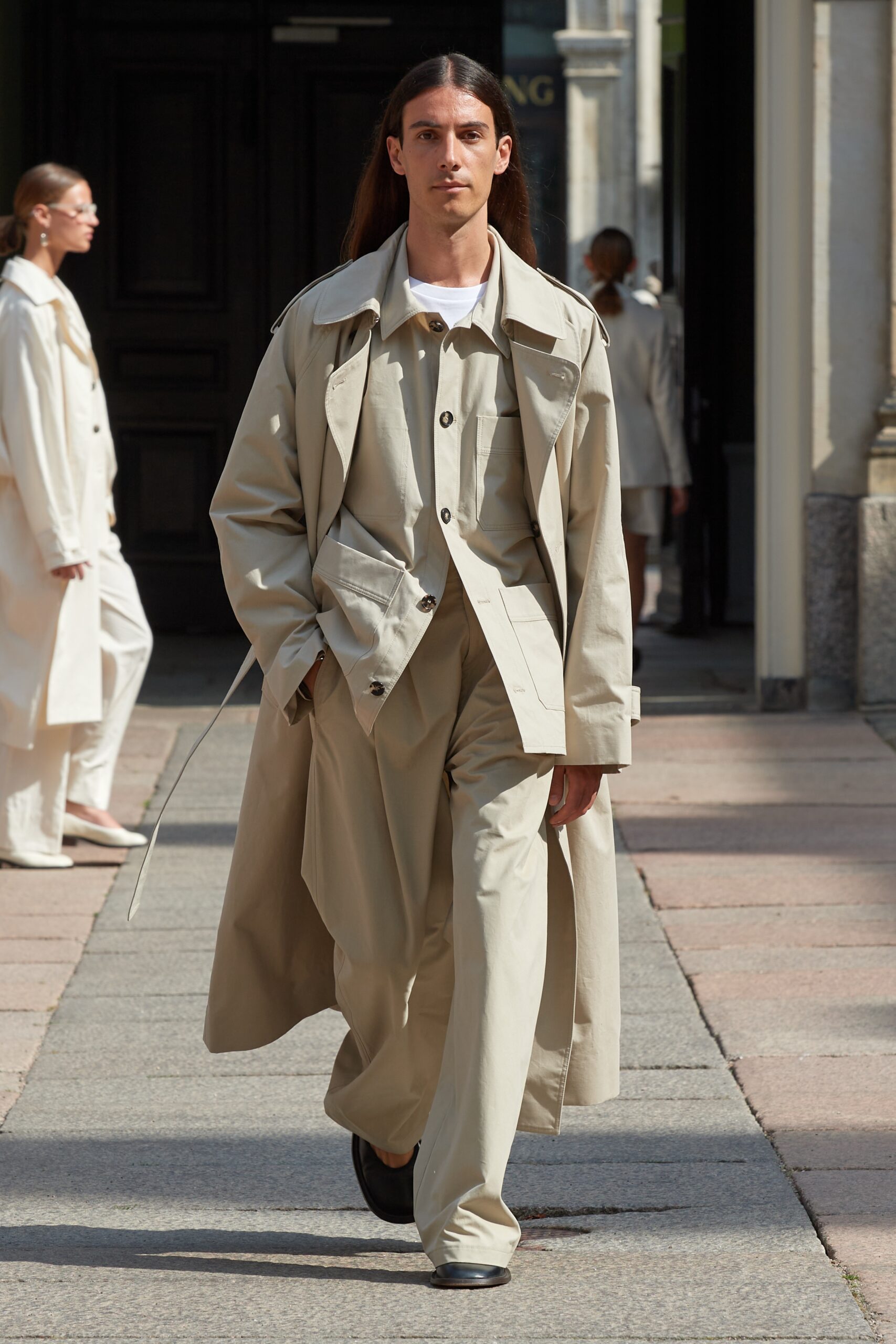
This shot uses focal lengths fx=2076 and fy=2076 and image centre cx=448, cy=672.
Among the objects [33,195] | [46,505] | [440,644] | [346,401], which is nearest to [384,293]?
[346,401]

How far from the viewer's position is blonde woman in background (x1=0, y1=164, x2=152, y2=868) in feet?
19.0

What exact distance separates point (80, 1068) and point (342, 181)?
7.66 m

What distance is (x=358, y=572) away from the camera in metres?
3.11

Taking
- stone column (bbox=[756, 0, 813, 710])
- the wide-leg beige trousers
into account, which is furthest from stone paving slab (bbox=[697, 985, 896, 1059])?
stone column (bbox=[756, 0, 813, 710])

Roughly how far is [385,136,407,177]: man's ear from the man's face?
0.05 metres

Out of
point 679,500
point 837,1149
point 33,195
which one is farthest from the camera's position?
point 679,500

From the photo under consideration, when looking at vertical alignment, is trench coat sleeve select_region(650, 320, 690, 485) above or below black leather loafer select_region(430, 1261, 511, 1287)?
above

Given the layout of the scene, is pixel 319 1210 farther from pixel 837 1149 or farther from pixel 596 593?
pixel 596 593

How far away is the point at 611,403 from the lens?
324 cm

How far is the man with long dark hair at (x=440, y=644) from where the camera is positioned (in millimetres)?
3062

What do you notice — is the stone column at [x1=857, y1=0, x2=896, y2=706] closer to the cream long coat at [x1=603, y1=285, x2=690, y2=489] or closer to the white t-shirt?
the cream long coat at [x1=603, y1=285, x2=690, y2=489]

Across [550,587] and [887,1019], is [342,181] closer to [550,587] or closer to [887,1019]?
[887,1019]

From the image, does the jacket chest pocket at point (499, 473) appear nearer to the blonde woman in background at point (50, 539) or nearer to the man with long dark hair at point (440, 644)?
the man with long dark hair at point (440, 644)

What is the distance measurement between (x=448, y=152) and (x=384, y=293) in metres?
0.23
